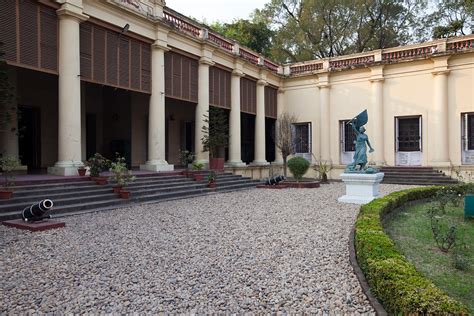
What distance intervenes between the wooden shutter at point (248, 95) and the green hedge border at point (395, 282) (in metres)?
13.3

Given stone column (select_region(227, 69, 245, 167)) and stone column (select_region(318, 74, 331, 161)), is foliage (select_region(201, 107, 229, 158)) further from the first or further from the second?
stone column (select_region(318, 74, 331, 161))

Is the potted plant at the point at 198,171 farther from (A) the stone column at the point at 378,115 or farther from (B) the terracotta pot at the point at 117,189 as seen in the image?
(A) the stone column at the point at 378,115

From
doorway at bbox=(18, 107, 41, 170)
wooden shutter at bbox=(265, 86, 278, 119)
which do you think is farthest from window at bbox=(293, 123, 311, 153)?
doorway at bbox=(18, 107, 41, 170)

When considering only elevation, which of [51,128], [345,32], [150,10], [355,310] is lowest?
[355,310]

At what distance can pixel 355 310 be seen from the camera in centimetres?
333

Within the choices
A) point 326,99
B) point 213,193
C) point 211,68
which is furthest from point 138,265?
point 326,99

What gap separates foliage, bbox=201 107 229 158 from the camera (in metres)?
14.8

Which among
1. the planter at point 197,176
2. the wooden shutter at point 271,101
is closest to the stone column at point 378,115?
the wooden shutter at point 271,101

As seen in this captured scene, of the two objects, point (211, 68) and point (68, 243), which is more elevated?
point (211, 68)

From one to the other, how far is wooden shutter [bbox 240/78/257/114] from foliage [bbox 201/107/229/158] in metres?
2.61

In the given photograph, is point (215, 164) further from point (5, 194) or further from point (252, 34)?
point (252, 34)

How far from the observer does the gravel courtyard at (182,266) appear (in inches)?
137

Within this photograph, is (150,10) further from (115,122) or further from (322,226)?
(322,226)

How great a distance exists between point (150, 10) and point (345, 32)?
1592cm
